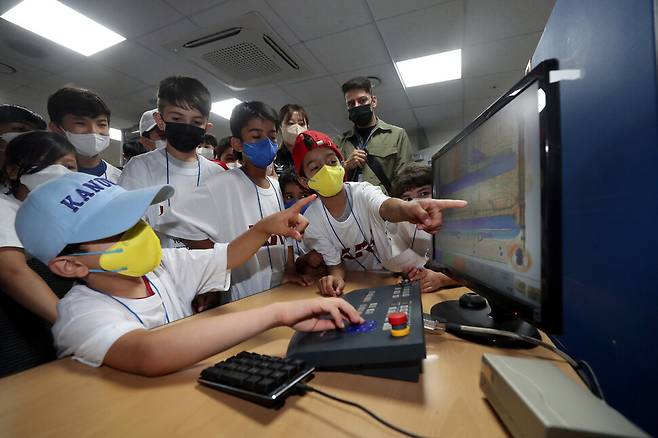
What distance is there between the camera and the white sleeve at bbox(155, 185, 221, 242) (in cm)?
129

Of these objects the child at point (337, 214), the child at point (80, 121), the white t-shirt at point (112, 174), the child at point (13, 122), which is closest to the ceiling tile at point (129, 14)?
the child at point (80, 121)

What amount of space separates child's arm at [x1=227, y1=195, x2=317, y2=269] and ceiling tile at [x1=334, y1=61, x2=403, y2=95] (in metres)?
2.91

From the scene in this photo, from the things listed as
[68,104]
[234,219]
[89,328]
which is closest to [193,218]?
[234,219]

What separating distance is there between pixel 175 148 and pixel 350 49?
87.5 inches

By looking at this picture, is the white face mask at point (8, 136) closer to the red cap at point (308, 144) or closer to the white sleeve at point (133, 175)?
the white sleeve at point (133, 175)

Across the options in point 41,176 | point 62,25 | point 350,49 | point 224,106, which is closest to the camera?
point 41,176

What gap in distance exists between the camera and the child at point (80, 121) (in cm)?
160

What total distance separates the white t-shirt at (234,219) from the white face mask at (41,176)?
1.30 feet

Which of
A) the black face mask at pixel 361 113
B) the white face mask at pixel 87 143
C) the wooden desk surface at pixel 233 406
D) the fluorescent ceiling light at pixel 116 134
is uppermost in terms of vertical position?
the fluorescent ceiling light at pixel 116 134

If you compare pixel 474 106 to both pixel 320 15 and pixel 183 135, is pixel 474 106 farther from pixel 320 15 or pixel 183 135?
pixel 183 135

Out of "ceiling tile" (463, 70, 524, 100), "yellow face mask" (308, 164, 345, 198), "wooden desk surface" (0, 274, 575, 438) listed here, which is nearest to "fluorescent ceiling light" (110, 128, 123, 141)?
"yellow face mask" (308, 164, 345, 198)

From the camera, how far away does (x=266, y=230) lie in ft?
3.38

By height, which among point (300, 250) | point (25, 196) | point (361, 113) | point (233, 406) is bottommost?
point (233, 406)

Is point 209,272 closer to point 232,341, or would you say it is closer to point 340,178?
point 232,341
